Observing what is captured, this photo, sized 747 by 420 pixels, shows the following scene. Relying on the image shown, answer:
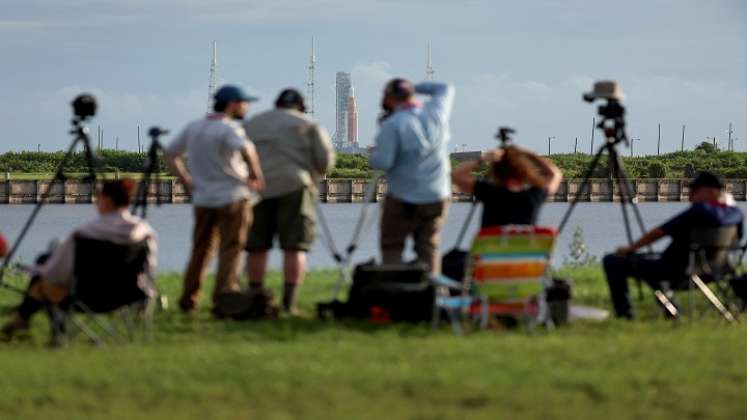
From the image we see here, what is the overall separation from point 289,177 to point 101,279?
178 centimetres

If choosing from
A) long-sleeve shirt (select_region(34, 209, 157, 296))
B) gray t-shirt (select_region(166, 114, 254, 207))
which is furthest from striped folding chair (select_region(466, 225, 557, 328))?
long-sleeve shirt (select_region(34, 209, 157, 296))

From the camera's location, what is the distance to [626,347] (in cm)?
Answer: 880

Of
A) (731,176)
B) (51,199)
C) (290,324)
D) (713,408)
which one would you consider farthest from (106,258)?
(731,176)

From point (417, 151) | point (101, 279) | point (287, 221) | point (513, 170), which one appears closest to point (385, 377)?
point (101, 279)

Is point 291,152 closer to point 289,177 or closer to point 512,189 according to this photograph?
point 289,177

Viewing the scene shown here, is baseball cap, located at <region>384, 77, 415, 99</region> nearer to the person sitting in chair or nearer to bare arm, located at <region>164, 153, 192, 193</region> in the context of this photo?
the person sitting in chair

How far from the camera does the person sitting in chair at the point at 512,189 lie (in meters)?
10.0

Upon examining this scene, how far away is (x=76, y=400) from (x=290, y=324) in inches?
120

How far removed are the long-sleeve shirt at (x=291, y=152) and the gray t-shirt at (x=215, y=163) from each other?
157 millimetres

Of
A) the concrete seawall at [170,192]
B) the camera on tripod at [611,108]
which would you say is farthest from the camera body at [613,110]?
the concrete seawall at [170,192]

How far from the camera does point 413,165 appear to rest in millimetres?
10469

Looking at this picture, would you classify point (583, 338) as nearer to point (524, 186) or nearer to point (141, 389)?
point (524, 186)

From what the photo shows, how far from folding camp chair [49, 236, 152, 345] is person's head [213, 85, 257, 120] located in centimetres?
152

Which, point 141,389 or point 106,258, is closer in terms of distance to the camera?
point 141,389
